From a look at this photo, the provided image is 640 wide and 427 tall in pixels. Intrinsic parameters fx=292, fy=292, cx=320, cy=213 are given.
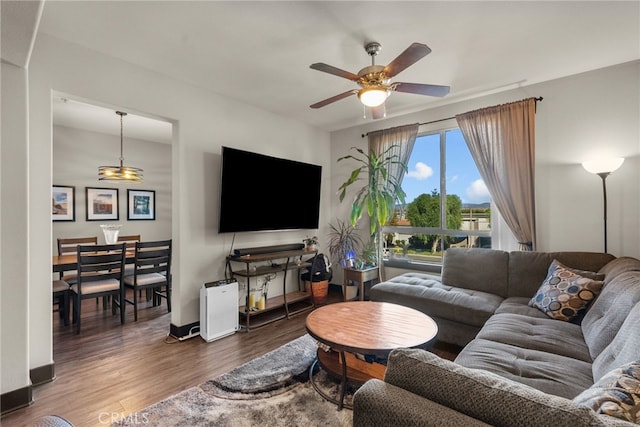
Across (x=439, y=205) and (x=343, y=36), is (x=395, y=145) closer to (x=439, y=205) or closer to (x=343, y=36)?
(x=439, y=205)

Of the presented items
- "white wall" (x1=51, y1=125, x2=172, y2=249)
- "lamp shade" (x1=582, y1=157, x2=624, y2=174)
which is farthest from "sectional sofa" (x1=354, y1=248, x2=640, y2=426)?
"white wall" (x1=51, y1=125, x2=172, y2=249)

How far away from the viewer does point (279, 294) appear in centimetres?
419

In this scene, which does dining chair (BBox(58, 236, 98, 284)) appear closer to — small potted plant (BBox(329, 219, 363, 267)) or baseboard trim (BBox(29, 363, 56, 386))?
baseboard trim (BBox(29, 363, 56, 386))

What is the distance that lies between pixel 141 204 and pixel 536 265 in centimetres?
615

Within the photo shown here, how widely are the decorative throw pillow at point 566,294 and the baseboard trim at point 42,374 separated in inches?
155

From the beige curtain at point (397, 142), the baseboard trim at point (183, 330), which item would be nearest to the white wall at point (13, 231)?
the baseboard trim at point (183, 330)

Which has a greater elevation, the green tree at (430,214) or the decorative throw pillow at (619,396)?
the green tree at (430,214)

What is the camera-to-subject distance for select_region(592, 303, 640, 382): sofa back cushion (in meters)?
1.24

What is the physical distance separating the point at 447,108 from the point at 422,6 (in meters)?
2.08

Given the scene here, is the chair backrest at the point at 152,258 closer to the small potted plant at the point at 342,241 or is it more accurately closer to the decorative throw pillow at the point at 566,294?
the small potted plant at the point at 342,241

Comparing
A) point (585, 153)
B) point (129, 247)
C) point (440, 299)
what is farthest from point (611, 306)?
point (129, 247)

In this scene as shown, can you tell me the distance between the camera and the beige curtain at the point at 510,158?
3.21 metres

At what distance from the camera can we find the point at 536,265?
2.87 meters

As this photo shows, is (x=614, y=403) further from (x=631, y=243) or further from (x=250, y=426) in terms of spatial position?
(x=631, y=243)
